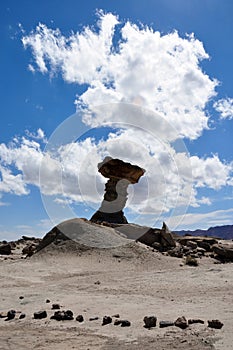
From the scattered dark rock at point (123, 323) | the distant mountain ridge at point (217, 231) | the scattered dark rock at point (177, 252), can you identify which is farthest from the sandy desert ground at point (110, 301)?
the distant mountain ridge at point (217, 231)

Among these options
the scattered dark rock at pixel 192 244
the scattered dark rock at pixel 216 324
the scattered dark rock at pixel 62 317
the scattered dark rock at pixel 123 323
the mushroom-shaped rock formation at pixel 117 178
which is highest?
the mushroom-shaped rock formation at pixel 117 178

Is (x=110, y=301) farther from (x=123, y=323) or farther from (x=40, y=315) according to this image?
(x=123, y=323)

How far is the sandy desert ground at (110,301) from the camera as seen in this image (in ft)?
19.0

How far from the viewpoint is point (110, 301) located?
29.9ft

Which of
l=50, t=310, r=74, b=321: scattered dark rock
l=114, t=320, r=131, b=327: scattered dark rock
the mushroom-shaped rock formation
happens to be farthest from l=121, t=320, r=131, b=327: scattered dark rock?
Answer: the mushroom-shaped rock formation

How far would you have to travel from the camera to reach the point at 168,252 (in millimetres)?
21703

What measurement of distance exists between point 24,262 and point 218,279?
1066cm

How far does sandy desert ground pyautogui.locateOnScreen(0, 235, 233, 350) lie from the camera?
5.79 meters

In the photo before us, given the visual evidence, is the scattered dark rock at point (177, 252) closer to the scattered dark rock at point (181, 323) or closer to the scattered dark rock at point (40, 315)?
the scattered dark rock at point (40, 315)

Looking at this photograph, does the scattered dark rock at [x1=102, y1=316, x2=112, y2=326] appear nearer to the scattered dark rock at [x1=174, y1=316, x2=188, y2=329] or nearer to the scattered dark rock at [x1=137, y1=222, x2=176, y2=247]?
the scattered dark rock at [x1=174, y1=316, x2=188, y2=329]

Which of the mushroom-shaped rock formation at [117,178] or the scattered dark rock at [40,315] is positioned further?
the mushroom-shaped rock formation at [117,178]

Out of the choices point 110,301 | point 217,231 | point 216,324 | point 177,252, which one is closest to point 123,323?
point 216,324

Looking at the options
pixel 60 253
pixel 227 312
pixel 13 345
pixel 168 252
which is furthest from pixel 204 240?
pixel 13 345

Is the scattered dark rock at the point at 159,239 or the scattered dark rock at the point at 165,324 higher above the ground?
the scattered dark rock at the point at 159,239
